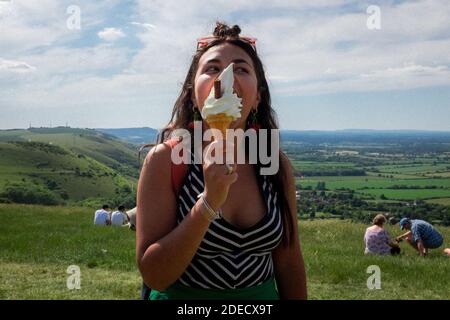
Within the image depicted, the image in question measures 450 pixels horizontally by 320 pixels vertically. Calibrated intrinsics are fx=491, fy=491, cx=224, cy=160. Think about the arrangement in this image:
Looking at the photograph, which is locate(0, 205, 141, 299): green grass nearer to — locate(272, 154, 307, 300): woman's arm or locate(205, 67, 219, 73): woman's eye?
locate(272, 154, 307, 300): woman's arm

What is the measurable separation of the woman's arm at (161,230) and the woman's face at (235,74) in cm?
34

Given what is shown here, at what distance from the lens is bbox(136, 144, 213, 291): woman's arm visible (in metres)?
2.09

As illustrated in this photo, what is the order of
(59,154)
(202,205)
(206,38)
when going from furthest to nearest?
(59,154) → (206,38) → (202,205)

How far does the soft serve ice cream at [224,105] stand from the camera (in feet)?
6.97

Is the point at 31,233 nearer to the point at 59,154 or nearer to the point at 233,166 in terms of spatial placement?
the point at 233,166

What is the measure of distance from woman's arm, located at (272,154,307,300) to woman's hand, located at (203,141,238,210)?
0.67 metres

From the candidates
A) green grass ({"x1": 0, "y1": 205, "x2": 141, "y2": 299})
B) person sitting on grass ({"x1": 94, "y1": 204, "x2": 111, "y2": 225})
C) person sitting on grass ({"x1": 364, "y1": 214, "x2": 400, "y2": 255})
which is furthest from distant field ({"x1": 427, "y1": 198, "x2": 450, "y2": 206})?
green grass ({"x1": 0, "y1": 205, "x2": 141, "y2": 299})

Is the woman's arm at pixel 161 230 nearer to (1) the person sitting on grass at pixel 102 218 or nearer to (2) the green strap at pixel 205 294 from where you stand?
(2) the green strap at pixel 205 294

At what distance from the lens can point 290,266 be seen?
266 centimetres

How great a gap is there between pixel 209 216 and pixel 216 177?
0.56 ft

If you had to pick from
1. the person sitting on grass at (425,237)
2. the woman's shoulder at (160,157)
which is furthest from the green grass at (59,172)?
the woman's shoulder at (160,157)

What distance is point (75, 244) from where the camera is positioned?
497 inches
